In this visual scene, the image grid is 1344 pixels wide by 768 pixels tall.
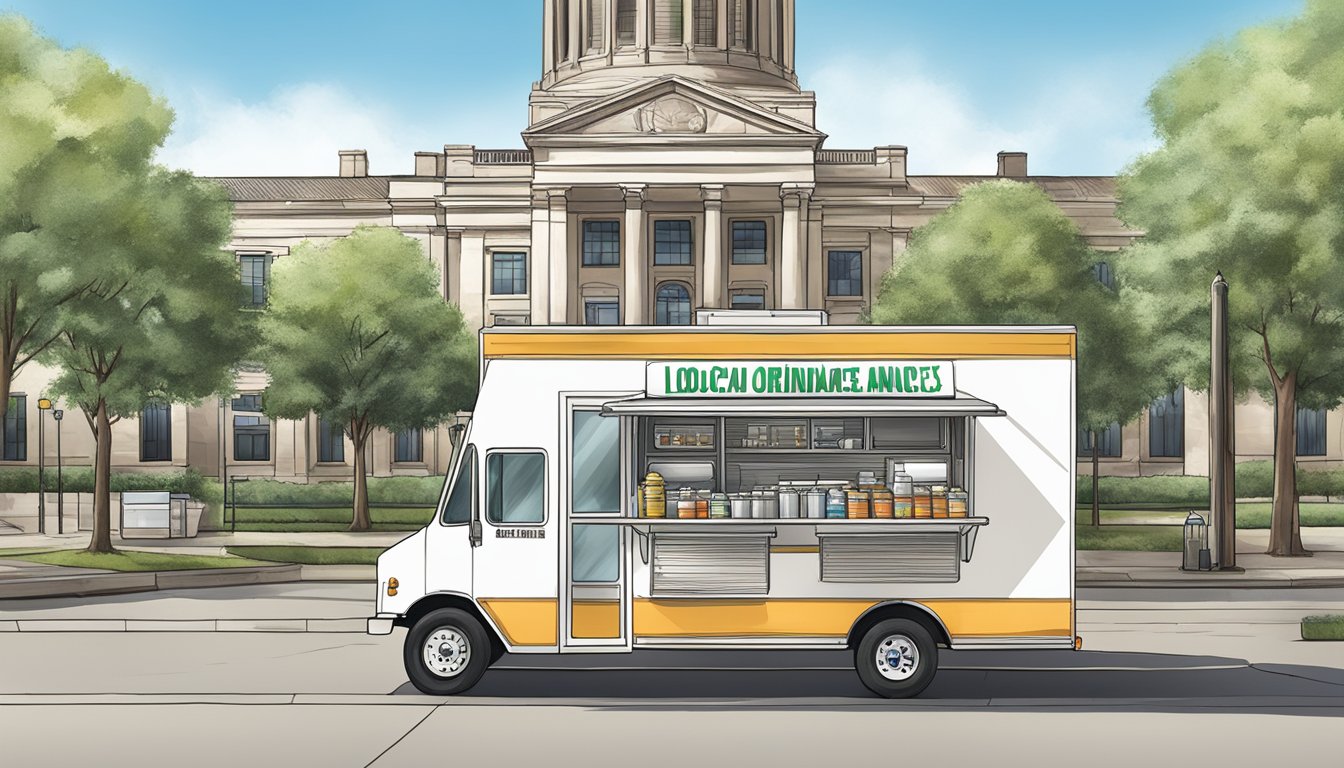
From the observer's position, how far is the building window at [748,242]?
7706 centimetres

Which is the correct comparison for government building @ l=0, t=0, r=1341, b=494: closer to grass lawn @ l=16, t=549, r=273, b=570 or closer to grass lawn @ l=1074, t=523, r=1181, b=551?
grass lawn @ l=1074, t=523, r=1181, b=551

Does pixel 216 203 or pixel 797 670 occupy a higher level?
pixel 216 203

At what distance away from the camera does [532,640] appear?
547 inches

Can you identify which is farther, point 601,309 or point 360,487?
point 601,309

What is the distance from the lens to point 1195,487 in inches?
2559

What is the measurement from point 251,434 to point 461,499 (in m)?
64.3

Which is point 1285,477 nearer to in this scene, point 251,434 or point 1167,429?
point 1167,429

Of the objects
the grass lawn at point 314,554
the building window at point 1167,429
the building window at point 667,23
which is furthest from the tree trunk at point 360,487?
the building window at point 667,23

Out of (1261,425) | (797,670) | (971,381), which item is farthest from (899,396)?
(1261,425)

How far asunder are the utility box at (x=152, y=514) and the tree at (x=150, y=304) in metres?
5.46

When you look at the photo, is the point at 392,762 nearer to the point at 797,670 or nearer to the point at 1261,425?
the point at 797,670

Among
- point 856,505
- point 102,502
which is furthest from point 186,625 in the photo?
point 102,502

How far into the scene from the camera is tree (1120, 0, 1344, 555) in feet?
103

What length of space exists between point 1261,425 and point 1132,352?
35.3 meters
